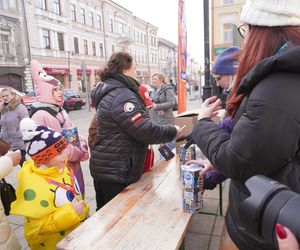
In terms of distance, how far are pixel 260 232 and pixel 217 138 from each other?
1.62 feet

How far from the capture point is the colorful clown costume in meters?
1.75

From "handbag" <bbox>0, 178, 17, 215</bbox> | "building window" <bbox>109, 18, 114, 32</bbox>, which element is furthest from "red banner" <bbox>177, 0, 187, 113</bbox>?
"building window" <bbox>109, 18, 114, 32</bbox>

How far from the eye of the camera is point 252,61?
115 centimetres

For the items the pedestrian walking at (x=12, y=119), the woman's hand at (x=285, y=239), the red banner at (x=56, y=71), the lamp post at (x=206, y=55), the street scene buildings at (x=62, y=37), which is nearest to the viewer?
the woman's hand at (x=285, y=239)

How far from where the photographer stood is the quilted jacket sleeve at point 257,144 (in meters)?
0.96

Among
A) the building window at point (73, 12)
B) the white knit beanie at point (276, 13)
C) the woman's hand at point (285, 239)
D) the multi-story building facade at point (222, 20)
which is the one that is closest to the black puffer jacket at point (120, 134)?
the white knit beanie at point (276, 13)

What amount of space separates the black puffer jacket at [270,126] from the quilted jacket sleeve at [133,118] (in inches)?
44.1

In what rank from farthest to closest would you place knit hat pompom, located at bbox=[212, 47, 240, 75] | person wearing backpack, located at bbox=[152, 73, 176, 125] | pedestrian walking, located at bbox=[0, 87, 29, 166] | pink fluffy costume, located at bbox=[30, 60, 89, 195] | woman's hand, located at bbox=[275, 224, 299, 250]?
person wearing backpack, located at bbox=[152, 73, 176, 125], pedestrian walking, located at bbox=[0, 87, 29, 166], knit hat pompom, located at bbox=[212, 47, 240, 75], pink fluffy costume, located at bbox=[30, 60, 89, 195], woman's hand, located at bbox=[275, 224, 299, 250]

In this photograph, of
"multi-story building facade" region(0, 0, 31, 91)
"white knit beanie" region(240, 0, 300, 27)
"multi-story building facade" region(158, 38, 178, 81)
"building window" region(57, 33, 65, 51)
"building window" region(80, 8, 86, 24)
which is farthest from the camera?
"multi-story building facade" region(158, 38, 178, 81)

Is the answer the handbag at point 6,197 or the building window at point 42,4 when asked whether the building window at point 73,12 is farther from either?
the handbag at point 6,197

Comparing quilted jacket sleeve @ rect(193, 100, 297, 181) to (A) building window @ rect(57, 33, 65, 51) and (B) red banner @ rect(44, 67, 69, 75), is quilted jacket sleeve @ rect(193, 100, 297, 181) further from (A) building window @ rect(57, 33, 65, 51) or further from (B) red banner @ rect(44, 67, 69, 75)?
(A) building window @ rect(57, 33, 65, 51)

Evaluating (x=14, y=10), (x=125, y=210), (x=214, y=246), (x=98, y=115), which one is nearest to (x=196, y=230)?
(x=214, y=246)

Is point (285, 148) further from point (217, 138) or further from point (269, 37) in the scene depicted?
point (269, 37)

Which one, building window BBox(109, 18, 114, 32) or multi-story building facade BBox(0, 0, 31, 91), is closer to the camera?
multi-story building facade BBox(0, 0, 31, 91)
